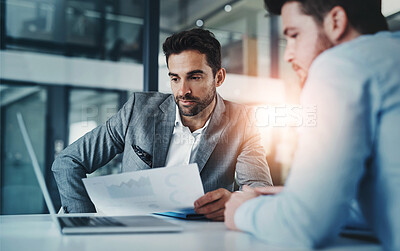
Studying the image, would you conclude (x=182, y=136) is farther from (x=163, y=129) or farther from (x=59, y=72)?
(x=59, y=72)

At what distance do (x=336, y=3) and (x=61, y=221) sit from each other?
0.89 metres

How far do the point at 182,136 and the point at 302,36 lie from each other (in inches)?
43.8

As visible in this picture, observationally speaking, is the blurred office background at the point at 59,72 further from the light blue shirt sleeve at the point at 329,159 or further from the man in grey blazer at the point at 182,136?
the light blue shirt sleeve at the point at 329,159

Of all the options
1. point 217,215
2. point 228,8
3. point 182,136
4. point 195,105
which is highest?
point 228,8

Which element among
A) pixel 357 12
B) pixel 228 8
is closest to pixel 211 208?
pixel 357 12

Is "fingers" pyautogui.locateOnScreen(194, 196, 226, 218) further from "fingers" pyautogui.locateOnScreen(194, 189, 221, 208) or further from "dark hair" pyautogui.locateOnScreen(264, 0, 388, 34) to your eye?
"dark hair" pyautogui.locateOnScreen(264, 0, 388, 34)

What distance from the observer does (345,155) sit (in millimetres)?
658

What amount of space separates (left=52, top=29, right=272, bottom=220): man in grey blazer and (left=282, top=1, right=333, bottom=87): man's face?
89 centimetres

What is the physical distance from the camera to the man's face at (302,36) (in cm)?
94

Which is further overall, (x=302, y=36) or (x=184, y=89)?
(x=184, y=89)

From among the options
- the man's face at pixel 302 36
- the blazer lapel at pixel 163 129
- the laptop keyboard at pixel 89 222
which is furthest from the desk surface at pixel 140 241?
the blazer lapel at pixel 163 129

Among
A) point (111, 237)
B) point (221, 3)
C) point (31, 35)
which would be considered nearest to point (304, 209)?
point (111, 237)

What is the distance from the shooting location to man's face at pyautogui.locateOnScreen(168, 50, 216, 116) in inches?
77.4

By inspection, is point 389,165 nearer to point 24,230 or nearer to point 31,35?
point 24,230
